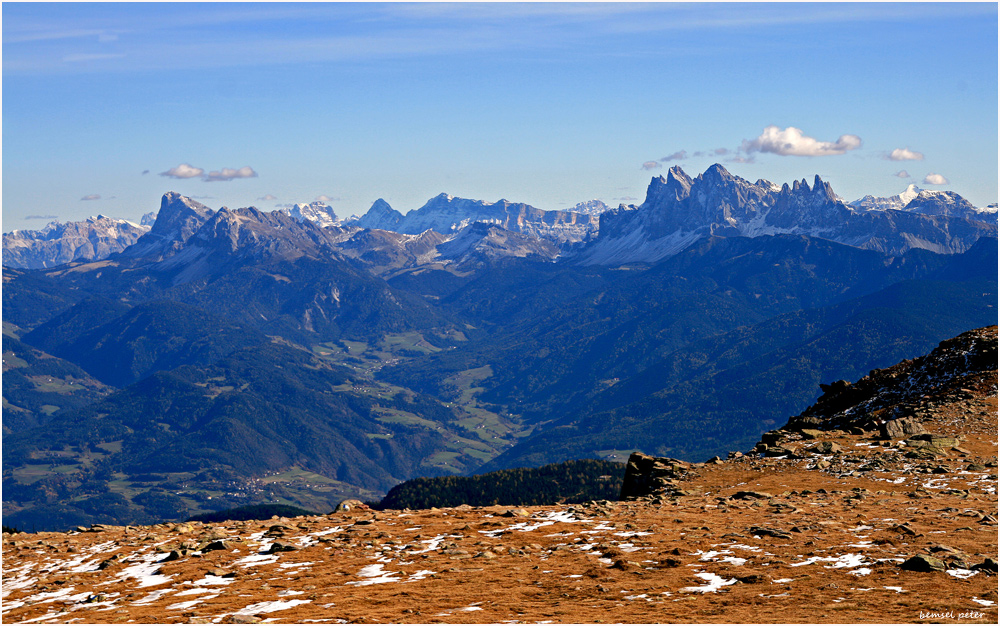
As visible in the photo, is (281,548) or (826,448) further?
(826,448)

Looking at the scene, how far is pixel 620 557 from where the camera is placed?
4122 cm

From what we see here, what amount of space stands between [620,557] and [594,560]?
1.28m

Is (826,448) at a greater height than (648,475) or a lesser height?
greater

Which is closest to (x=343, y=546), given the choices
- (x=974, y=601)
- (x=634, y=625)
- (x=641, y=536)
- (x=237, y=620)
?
(x=237, y=620)

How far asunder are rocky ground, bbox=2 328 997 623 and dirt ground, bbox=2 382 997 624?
0.14 metres

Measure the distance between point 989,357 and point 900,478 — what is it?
2346 centimetres

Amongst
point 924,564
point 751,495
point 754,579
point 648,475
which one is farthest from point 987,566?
point 648,475

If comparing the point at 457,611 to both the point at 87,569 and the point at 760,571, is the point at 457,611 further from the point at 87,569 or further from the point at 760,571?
the point at 87,569

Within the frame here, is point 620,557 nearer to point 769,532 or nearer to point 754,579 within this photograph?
point 754,579

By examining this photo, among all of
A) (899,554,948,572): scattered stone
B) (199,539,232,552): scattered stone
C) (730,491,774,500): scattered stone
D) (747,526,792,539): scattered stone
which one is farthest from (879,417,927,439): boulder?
A: (199,539,232,552): scattered stone

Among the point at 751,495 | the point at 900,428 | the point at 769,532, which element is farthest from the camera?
the point at 900,428

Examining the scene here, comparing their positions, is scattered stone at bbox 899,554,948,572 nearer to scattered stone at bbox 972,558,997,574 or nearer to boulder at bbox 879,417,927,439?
scattered stone at bbox 972,558,997,574

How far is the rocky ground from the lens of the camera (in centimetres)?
3372

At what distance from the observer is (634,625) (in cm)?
3084
